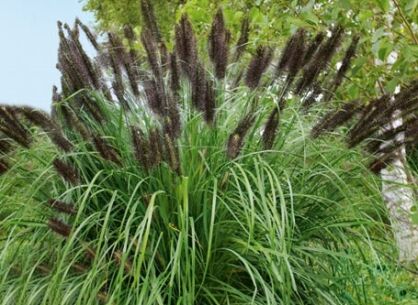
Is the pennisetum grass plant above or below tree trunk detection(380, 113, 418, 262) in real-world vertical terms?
above

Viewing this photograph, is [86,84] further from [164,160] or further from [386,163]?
[386,163]

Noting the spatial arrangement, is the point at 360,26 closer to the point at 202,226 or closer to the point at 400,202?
the point at 400,202

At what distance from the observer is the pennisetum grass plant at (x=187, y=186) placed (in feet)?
7.89

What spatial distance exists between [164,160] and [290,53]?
→ 0.69 m

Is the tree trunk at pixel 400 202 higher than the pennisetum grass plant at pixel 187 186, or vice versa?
the pennisetum grass plant at pixel 187 186

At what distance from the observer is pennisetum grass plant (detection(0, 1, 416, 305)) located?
2.40m

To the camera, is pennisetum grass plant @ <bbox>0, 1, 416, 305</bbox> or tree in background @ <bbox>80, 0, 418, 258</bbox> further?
tree in background @ <bbox>80, 0, 418, 258</bbox>

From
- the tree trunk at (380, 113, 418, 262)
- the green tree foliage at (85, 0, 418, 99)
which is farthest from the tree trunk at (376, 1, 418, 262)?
the green tree foliage at (85, 0, 418, 99)

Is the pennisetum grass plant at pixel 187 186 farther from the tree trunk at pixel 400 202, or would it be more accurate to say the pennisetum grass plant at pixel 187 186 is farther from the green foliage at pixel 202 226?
the tree trunk at pixel 400 202

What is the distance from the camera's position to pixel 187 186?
7.97ft

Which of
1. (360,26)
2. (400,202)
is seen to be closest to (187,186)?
(400,202)

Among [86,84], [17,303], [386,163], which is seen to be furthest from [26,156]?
[386,163]

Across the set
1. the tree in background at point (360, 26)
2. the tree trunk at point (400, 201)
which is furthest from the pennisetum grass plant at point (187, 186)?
the tree in background at point (360, 26)

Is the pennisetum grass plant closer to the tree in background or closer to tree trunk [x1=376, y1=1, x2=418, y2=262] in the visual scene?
tree trunk [x1=376, y1=1, x2=418, y2=262]
